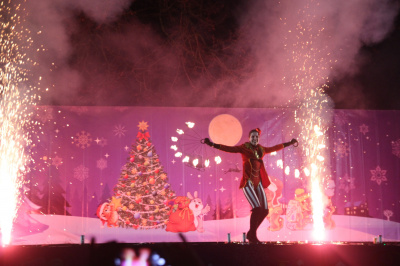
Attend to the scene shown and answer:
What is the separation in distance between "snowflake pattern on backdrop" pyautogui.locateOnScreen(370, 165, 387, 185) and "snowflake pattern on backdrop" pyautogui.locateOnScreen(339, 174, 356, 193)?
387 millimetres

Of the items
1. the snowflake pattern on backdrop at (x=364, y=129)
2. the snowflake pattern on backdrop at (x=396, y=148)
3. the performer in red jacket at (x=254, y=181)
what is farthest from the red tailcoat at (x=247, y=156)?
the snowflake pattern on backdrop at (x=396, y=148)

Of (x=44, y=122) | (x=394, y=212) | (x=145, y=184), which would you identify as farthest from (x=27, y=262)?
(x=394, y=212)

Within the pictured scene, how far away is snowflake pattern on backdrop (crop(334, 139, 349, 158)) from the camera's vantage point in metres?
7.45

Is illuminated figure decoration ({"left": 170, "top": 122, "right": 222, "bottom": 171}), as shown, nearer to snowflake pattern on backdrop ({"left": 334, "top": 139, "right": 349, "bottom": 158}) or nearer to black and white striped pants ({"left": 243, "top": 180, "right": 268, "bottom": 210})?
snowflake pattern on backdrop ({"left": 334, "top": 139, "right": 349, "bottom": 158})

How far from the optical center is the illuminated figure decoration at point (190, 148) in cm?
723

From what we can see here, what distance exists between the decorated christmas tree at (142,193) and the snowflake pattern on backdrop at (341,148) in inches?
116

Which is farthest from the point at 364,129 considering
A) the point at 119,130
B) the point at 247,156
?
the point at 119,130

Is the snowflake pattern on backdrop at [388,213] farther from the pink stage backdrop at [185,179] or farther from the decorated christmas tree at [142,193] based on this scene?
the decorated christmas tree at [142,193]

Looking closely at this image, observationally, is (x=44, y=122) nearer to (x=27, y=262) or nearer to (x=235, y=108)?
(x=235, y=108)

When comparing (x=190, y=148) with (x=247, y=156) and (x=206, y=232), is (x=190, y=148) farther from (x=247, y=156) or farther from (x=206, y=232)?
(x=247, y=156)

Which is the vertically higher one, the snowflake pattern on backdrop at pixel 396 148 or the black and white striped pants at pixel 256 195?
the snowflake pattern on backdrop at pixel 396 148

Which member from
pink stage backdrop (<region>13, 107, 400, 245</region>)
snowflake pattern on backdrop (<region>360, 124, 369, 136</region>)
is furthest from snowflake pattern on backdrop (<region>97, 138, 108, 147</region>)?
snowflake pattern on backdrop (<region>360, 124, 369, 136</region>)

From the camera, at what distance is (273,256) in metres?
3.40

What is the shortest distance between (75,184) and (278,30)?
4.25 meters
